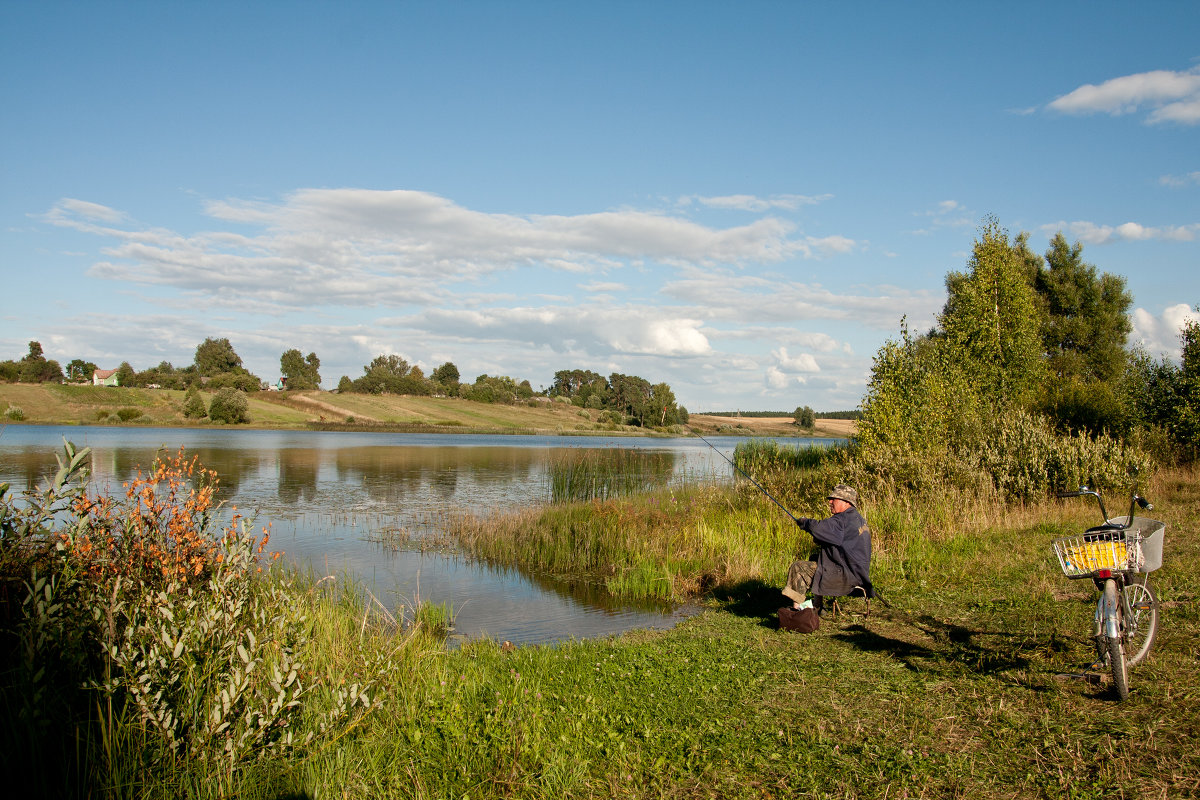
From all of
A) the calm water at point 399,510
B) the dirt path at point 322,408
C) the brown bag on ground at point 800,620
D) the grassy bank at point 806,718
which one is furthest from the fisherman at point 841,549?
the dirt path at point 322,408

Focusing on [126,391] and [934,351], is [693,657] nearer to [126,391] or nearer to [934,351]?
[934,351]

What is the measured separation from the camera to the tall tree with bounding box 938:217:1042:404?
27.0 metres

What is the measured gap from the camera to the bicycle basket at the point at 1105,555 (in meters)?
4.93

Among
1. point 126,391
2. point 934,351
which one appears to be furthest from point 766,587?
point 126,391

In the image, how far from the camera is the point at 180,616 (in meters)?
4.18

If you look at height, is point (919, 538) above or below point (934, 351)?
below

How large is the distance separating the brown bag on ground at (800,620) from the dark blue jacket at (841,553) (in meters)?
0.26

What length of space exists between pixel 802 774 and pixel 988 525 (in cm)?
999

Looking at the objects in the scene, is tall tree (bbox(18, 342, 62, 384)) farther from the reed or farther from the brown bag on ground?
the brown bag on ground

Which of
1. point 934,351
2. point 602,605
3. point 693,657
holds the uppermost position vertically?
point 934,351

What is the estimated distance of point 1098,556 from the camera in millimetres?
5004

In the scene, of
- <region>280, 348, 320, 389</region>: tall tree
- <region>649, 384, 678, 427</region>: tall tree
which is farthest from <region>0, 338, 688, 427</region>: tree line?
<region>649, 384, 678, 427</region>: tall tree

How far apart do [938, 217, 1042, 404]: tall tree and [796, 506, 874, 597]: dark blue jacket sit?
21684 mm

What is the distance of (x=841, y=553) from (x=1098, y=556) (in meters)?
2.53
